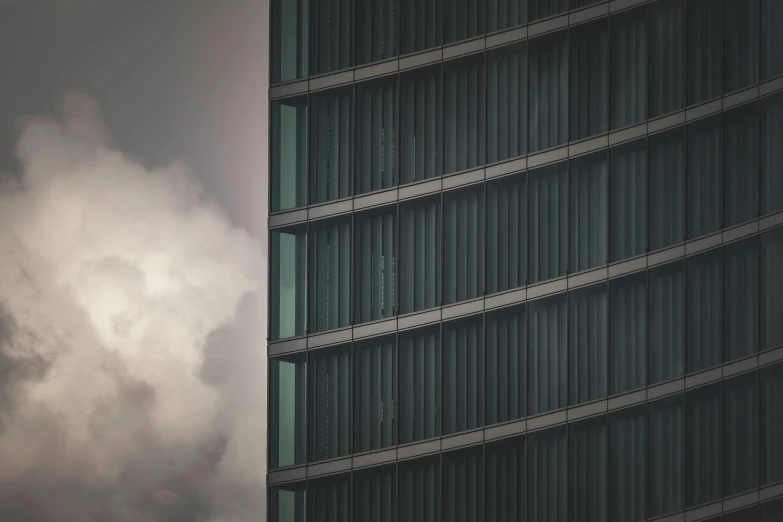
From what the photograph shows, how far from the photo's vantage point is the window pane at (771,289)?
156ft

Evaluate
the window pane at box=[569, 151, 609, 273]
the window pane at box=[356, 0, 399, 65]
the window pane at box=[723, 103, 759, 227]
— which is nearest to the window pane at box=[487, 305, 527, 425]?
the window pane at box=[569, 151, 609, 273]

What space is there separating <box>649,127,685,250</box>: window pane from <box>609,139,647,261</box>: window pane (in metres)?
0.41

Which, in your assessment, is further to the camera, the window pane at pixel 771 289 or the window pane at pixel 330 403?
the window pane at pixel 330 403

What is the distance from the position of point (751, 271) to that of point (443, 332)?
32.9 feet

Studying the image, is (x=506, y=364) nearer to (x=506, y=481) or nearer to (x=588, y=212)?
(x=506, y=481)

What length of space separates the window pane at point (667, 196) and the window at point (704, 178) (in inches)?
12.5

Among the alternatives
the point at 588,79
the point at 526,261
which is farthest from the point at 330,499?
the point at 588,79

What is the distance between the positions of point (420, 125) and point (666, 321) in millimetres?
10359

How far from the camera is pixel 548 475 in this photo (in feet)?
161

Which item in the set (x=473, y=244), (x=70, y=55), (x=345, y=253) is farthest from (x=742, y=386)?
(x=70, y=55)

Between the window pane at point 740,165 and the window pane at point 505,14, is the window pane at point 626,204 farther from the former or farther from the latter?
the window pane at point 505,14

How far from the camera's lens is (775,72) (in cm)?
4784

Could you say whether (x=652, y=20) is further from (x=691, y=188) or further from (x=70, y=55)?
(x=70, y=55)

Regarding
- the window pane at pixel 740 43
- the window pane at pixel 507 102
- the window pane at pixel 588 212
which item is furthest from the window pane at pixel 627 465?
the window pane at pixel 740 43
